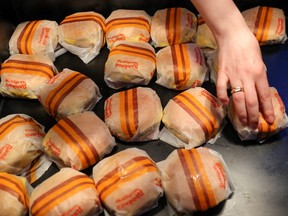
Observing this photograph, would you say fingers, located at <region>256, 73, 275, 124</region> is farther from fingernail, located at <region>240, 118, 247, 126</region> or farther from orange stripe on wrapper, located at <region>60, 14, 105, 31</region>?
orange stripe on wrapper, located at <region>60, 14, 105, 31</region>

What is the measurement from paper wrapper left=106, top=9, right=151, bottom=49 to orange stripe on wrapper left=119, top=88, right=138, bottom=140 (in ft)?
0.87

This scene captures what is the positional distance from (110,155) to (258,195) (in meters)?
0.44

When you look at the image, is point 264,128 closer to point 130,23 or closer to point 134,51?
point 134,51

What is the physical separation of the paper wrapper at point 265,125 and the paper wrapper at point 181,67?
6.4 inches

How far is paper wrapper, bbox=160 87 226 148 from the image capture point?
3.49ft

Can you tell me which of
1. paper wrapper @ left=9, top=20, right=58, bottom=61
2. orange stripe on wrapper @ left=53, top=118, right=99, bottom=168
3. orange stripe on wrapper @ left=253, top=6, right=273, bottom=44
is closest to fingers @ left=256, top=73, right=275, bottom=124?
orange stripe on wrapper @ left=253, top=6, right=273, bottom=44

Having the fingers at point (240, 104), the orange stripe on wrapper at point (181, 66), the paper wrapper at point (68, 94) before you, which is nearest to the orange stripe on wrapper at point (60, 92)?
the paper wrapper at point (68, 94)

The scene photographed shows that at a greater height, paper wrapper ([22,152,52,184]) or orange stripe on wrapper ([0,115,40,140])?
orange stripe on wrapper ([0,115,40,140])

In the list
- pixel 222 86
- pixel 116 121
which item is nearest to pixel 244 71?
pixel 222 86

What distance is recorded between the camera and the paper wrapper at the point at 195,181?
938 mm

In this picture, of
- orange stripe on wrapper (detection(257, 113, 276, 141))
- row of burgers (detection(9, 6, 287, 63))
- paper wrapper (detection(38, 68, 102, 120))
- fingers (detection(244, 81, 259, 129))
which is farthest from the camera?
row of burgers (detection(9, 6, 287, 63))

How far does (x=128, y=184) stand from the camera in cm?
96

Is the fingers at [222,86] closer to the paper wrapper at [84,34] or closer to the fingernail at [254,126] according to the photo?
the fingernail at [254,126]

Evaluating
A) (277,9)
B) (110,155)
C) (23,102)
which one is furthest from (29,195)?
(277,9)
